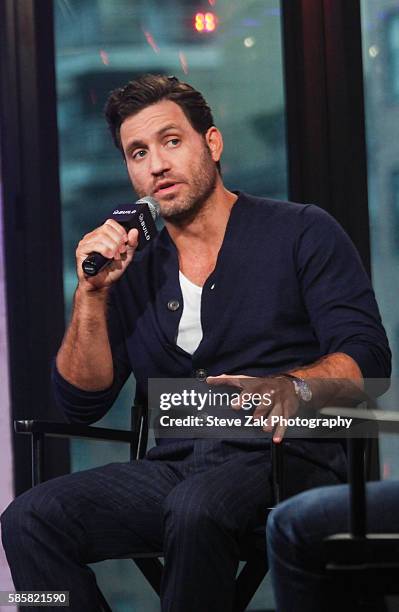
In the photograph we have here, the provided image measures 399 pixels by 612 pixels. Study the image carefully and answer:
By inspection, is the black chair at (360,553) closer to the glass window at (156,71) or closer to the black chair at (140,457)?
the black chair at (140,457)

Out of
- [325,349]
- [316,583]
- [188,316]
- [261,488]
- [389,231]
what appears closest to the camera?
[316,583]

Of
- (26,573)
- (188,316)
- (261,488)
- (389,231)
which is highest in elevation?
(389,231)

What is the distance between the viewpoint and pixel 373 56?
293 centimetres

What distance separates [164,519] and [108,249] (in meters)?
0.56

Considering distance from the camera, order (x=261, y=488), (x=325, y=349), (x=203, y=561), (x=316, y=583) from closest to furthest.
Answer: (x=316, y=583) < (x=203, y=561) < (x=261, y=488) < (x=325, y=349)

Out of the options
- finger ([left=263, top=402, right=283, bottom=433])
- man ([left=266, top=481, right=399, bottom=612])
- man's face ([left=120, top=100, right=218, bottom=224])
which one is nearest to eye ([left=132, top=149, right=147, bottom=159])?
man's face ([left=120, top=100, right=218, bottom=224])

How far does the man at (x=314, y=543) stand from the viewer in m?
1.46

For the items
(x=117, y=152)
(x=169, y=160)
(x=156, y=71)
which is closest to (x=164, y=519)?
(x=169, y=160)

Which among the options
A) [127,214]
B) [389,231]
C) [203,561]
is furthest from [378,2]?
[203,561]

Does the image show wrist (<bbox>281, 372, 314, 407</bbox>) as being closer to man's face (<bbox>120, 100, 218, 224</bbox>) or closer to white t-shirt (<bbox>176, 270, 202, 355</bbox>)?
white t-shirt (<bbox>176, 270, 202, 355</bbox>)

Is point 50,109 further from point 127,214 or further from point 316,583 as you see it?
Result: point 316,583

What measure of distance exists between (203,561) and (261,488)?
0.72 feet

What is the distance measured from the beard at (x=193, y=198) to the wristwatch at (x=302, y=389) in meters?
0.57

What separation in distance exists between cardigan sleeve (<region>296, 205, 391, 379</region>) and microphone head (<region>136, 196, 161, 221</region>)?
1.06 ft
